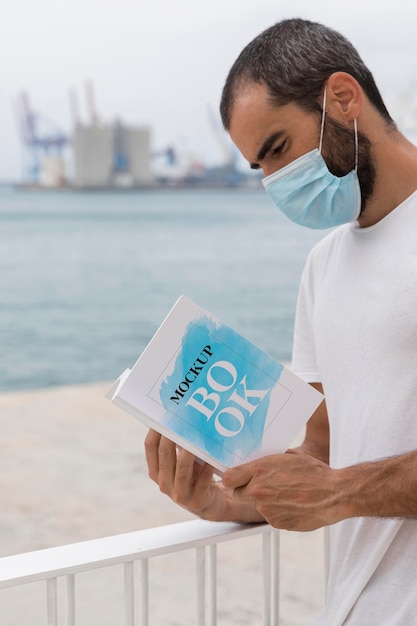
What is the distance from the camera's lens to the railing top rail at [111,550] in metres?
1.13

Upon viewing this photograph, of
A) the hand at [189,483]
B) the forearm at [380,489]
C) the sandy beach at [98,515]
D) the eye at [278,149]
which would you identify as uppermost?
the eye at [278,149]

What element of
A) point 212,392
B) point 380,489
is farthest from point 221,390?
point 380,489

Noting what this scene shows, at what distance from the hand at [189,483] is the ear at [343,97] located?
1.74 ft

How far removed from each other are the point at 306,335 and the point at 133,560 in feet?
1.47

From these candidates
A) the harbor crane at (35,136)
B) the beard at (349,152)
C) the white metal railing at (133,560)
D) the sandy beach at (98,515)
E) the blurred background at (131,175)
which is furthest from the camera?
the harbor crane at (35,136)

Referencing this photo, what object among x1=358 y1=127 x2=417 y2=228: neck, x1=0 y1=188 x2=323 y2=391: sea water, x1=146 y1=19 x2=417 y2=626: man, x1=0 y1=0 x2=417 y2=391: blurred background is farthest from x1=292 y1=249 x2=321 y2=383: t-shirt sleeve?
x1=0 y1=0 x2=417 y2=391: blurred background

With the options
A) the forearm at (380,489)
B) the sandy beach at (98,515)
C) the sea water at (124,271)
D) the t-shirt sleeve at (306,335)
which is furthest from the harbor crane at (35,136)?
the forearm at (380,489)

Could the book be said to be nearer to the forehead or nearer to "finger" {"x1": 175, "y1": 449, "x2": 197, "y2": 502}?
"finger" {"x1": 175, "y1": 449, "x2": 197, "y2": 502}

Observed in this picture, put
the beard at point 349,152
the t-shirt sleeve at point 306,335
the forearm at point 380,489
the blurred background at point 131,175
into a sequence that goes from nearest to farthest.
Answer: the forearm at point 380,489, the beard at point 349,152, the t-shirt sleeve at point 306,335, the blurred background at point 131,175

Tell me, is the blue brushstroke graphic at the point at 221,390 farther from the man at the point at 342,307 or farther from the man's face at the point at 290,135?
the man's face at the point at 290,135

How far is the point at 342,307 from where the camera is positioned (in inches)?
49.2

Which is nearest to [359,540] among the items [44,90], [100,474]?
[100,474]

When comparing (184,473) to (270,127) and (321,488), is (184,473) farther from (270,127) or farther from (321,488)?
(270,127)

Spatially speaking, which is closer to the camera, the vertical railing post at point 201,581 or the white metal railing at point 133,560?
the white metal railing at point 133,560
